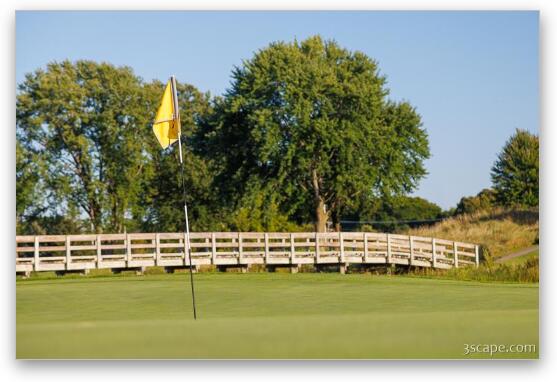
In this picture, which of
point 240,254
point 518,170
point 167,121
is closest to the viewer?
point 167,121

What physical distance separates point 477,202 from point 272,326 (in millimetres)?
44440

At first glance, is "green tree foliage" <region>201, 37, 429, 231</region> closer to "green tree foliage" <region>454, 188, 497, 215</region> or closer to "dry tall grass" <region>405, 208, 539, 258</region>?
"dry tall grass" <region>405, 208, 539, 258</region>

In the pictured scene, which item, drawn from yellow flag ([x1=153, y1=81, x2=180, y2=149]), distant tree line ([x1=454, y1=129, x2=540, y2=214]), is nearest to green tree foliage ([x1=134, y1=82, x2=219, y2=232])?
distant tree line ([x1=454, y1=129, x2=540, y2=214])

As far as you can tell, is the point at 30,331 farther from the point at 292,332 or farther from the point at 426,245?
the point at 426,245

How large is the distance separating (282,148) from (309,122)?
5.09ft

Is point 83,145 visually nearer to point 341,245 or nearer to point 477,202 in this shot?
point 341,245

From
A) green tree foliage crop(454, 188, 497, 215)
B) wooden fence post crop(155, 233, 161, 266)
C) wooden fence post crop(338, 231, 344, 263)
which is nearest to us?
wooden fence post crop(155, 233, 161, 266)

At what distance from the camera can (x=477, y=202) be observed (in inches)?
2162

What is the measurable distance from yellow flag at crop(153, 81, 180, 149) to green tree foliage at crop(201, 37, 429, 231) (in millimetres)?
20349

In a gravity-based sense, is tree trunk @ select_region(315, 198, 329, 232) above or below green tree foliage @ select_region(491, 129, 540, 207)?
below

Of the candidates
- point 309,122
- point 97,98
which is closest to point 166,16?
point 309,122

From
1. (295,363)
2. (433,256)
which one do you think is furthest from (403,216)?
(295,363)

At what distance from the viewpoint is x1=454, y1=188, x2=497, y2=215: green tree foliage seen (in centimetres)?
5113
